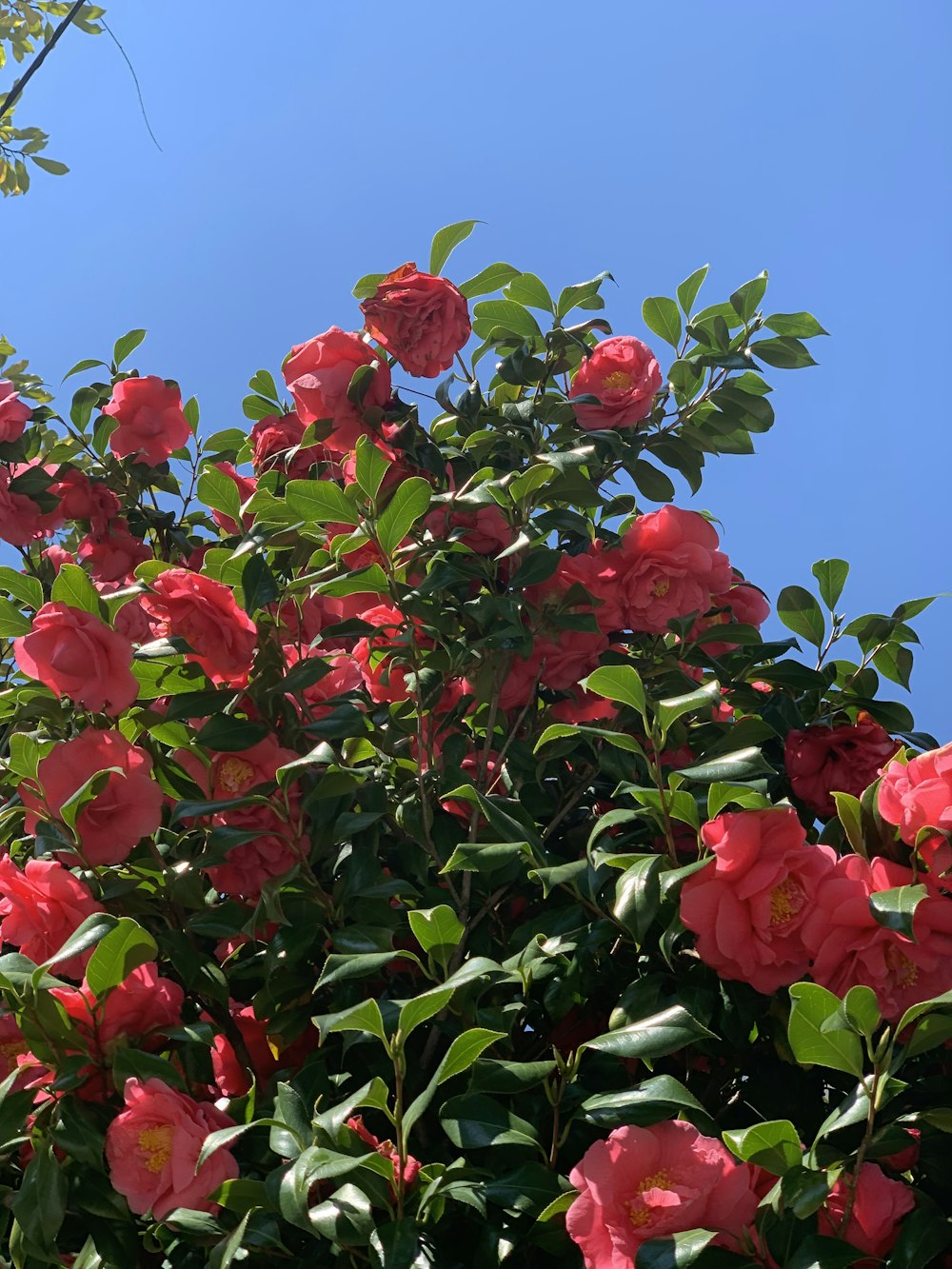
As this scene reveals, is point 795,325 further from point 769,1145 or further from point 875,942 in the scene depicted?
point 769,1145

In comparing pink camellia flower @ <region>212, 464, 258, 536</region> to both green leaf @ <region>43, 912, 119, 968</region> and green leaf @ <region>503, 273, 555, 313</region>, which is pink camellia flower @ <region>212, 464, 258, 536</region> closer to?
green leaf @ <region>503, 273, 555, 313</region>

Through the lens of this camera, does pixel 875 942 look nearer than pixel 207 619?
Yes

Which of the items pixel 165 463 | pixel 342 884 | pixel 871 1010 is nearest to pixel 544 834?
pixel 342 884

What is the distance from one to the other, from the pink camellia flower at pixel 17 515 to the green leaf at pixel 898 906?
1.37 metres

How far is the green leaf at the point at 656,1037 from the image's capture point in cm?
88

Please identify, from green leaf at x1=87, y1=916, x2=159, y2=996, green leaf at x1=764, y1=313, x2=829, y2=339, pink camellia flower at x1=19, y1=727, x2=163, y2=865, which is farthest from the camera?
green leaf at x1=764, y1=313, x2=829, y2=339

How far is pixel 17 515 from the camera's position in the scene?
175cm

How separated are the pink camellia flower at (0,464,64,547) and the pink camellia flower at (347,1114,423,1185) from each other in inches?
44.3

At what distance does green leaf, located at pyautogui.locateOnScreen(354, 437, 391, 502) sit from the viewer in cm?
120

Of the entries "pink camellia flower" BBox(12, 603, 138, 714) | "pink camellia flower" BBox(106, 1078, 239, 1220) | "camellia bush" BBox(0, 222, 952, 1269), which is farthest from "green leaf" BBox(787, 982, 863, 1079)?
"pink camellia flower" BBox(12, 603, 138, 714)

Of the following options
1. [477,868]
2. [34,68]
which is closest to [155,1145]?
[477,868]

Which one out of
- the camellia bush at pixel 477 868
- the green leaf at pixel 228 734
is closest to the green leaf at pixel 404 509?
the camellia bush at pixel 477 868

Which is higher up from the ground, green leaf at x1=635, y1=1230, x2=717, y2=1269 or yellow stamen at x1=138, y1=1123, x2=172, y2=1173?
green leaf at x1=635, y1=1230, x2=717, y2=1269

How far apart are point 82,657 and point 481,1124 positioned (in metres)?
0.57
